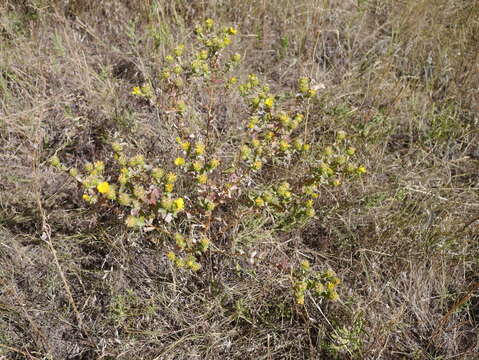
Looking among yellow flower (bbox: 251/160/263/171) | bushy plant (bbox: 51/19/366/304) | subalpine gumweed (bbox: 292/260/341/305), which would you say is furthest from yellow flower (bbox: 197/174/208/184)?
subalpine gumweed (bbox: 292/260/341/305)

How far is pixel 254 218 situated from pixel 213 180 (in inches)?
12.4

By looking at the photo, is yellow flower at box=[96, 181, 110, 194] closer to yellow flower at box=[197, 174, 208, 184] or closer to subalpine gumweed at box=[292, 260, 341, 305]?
yellow flower at box=[197, 174, 208, 184]

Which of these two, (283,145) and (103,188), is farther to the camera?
(283,145)

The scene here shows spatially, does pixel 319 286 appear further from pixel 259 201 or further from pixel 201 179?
pixel 201 179

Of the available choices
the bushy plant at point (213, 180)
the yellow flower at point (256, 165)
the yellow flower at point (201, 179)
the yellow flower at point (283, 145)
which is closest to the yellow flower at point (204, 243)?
the bushy plant at point (213, 180)

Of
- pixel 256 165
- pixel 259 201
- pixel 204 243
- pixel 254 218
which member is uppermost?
pixel 256 165

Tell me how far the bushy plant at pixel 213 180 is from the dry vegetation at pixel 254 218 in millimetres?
133

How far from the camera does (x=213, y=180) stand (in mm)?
2260

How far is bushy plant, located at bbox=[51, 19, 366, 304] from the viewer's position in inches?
72.0

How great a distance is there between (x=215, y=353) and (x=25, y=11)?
9.15 ft

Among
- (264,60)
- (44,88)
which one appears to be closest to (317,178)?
(264,60)

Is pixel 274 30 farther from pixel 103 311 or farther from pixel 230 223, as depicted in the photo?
pixel 103 311

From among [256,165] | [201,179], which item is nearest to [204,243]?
[201,179]

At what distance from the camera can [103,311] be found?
2.04m
